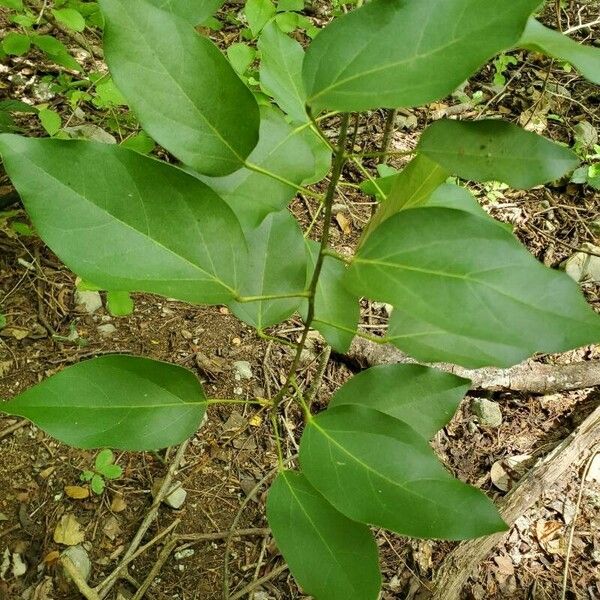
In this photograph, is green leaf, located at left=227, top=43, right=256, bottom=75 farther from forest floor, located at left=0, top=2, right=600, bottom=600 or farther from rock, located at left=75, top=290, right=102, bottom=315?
rock, located at left=75, top=290, right=102, bottom=315

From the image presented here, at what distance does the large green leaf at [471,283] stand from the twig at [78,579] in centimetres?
115

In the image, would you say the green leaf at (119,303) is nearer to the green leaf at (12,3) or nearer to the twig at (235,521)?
the twig at (235,521)

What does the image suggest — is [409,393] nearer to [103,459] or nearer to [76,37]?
[103,459]

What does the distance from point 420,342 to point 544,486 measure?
1082 mm

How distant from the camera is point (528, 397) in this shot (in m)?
2.05

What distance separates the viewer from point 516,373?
2004 millimetres

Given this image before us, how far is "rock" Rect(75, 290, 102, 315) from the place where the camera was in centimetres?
193

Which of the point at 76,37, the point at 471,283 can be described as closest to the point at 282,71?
the point at 471,283

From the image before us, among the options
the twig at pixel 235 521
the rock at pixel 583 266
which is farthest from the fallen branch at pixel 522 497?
the rock at pixel 583 266

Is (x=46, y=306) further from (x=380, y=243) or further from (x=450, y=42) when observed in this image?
(x=450, y=42)

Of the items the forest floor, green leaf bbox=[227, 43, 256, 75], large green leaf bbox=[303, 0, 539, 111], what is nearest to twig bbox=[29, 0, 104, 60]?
the forest floor

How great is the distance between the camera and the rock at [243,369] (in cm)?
188

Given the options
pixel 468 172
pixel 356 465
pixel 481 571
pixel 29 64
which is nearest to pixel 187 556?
pixel 481 571

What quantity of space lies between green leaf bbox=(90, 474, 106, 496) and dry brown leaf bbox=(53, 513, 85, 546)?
0.27 feet
